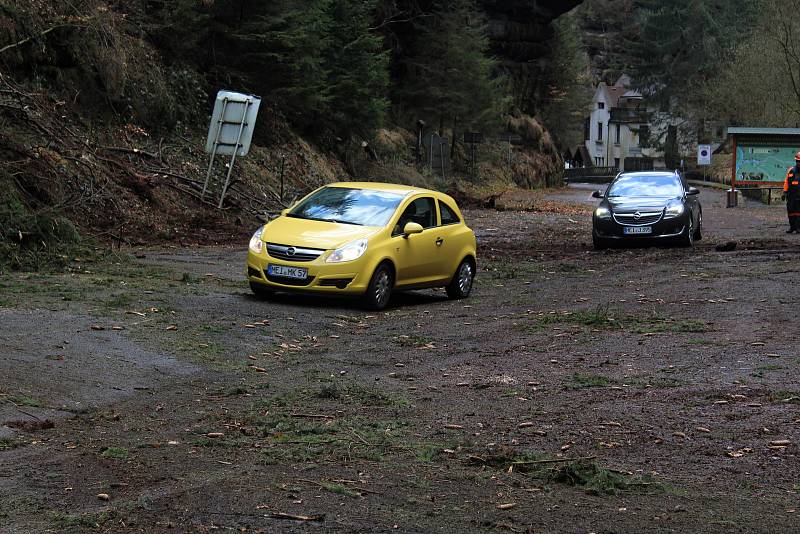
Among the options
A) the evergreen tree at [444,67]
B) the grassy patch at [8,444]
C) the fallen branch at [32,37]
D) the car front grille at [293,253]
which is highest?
the evergreen tree at [444,67]

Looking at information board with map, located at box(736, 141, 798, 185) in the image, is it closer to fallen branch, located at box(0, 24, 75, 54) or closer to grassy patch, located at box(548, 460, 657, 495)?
fallen branch, located at box(0, 24, 75, 54)

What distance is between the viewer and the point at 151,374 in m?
10.0

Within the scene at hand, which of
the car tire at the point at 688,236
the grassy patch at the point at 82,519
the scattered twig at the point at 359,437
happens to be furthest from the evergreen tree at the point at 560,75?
the grassy patch at the point at 82,519

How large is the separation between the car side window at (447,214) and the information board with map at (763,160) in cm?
2981

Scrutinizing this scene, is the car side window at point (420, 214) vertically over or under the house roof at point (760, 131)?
under

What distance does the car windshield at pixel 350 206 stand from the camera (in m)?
16.0

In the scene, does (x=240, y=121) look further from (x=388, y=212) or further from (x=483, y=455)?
(x=483, y=455)

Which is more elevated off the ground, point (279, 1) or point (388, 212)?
point (279, 1)

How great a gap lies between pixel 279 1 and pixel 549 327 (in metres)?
21.4

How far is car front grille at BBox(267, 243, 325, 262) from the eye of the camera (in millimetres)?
14992

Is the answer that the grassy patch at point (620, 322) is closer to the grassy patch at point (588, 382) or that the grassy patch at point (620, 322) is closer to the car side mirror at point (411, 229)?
the car side mirror at point (411, 229)

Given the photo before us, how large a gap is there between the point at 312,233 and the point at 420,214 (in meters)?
1.91

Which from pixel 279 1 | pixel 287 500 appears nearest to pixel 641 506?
pixel 287 500

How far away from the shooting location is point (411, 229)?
15930 millimetres
